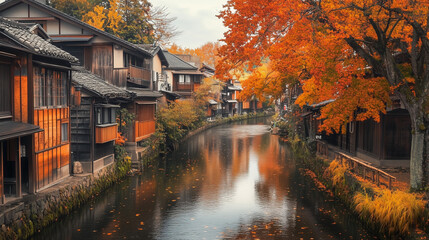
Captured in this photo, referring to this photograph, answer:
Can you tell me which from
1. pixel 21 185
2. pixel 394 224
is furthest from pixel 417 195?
pixel 21 185

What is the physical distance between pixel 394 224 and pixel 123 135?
1929 cm

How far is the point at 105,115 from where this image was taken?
2320 centimetres

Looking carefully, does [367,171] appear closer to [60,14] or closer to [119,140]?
[119,140]

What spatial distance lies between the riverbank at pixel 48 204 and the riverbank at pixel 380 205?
1197 cm

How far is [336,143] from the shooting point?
32312 mm

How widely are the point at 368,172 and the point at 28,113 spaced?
1480 cm

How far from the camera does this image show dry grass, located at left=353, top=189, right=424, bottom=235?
520 inches

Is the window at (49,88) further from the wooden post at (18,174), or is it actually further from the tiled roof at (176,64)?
the tiled roof at (176,64)

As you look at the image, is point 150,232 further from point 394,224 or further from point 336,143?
point 336,143

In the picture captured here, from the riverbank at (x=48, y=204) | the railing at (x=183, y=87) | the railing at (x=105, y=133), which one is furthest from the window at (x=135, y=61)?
the railing at (x=183, y=87)

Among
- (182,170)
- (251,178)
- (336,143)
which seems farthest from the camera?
(336,143)

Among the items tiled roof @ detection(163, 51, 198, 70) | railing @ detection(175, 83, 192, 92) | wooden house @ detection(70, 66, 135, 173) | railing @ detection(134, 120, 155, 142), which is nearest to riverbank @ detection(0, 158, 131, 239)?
wooden house @ detection(70, 66, 135, 173)

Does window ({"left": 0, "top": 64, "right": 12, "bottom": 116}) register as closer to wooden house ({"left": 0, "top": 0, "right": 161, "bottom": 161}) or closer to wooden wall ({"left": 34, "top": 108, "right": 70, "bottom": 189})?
wooden wall ({"left": 34, "top": 108, "right": 70, "bottom": 189})

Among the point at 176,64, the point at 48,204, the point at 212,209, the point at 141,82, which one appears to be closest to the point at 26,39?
the point at 48,204
